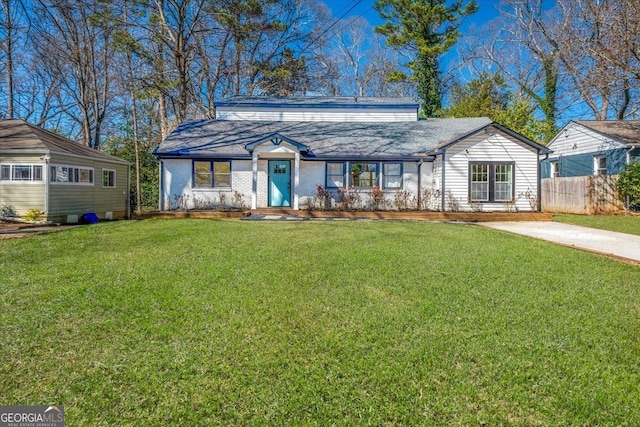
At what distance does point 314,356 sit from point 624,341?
8.70ft

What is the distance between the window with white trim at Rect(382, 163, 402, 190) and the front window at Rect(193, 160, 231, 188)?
6.68 metres

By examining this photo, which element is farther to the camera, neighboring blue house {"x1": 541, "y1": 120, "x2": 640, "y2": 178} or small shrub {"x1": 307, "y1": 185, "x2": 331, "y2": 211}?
neighboring blue house {"x1": 541, "y1": 120, "x2": 640, "y2": 178}

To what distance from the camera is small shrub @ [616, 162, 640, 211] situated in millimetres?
14259

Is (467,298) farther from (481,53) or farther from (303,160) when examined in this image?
(481,53)

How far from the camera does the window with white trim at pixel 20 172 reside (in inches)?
480

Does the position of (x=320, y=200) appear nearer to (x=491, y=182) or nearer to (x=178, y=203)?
(x=178, y=203)

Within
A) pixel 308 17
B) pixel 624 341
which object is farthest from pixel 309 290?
pixel 308 17

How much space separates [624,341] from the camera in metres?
3.05

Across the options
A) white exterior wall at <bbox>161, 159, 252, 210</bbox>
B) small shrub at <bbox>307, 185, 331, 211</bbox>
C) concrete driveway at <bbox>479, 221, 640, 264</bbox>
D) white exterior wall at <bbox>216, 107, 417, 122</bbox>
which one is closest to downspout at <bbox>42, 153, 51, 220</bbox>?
white exterior wall at <bbox>161, 159, 252, 210</bbox>

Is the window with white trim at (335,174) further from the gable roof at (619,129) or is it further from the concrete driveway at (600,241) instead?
the gable roof at (619,129)

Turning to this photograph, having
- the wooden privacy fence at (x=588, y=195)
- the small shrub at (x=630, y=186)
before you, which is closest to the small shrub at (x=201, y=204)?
the wooden privacy fence at (x=588, y=195)

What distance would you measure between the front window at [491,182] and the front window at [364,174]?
3.86 metres

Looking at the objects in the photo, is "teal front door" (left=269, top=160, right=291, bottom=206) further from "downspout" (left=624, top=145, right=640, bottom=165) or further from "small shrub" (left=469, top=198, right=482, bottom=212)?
"downspout" (left=624, top=145, right=640, bottom=165)

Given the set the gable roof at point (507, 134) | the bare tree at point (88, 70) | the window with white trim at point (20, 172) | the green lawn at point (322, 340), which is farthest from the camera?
the bare tree at point (88, 70)
